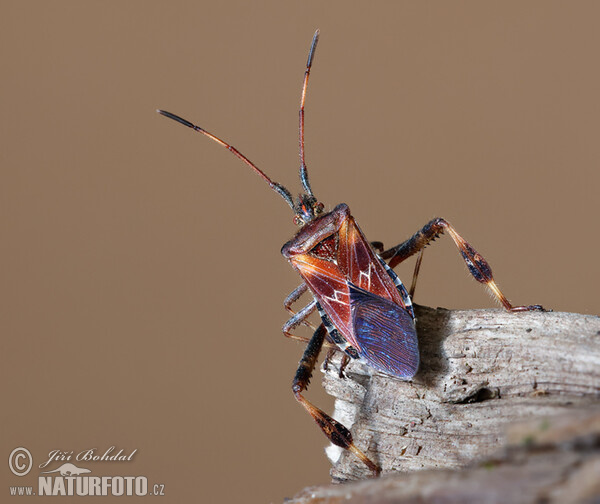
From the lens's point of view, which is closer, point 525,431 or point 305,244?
point 525,431

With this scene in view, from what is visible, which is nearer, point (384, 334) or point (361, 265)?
point (384, 334)

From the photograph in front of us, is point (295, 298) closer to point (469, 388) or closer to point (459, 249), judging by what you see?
point (459, 249)

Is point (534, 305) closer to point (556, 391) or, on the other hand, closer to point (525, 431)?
point (556, 391)

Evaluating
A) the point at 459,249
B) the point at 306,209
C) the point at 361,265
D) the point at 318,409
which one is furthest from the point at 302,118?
the point at 318,409

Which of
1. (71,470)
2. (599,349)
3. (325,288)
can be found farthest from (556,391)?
(71,470)

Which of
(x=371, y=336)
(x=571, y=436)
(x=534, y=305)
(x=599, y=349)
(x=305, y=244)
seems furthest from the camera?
(x=305, y=244)

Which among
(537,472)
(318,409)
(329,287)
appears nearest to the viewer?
(537,472)

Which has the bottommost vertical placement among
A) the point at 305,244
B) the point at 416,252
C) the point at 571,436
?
the point at 571,436
